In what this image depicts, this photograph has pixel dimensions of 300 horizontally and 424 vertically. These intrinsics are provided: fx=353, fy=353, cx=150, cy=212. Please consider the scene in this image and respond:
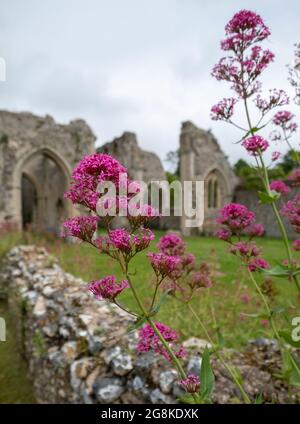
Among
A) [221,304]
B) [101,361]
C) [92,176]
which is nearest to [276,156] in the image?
[92,176]

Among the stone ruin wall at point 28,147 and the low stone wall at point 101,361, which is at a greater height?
the stone ruin wall at point 28,147

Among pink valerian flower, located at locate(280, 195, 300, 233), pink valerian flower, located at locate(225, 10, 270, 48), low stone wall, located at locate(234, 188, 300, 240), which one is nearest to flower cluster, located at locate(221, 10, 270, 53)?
pink valerian flower, located at locate(225, 10, 270, 48)

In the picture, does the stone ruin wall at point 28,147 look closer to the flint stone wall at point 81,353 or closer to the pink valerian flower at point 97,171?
the flint stone wall at point 81,353

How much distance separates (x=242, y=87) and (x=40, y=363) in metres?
3.59

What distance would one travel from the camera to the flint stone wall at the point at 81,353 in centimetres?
272

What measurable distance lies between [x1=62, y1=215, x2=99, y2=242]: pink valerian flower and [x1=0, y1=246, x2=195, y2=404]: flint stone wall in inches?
56.0

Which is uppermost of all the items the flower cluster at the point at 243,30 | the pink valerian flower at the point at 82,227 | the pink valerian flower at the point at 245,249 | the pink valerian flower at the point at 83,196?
the flower cluster at the point at 243,30

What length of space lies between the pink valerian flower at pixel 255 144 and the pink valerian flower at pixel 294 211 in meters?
0.33

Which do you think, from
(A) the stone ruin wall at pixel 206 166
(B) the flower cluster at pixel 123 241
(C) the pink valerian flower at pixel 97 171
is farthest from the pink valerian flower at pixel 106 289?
(A) the stone ruin wall at pixel 206 166

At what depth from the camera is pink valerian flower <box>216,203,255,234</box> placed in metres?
1.95

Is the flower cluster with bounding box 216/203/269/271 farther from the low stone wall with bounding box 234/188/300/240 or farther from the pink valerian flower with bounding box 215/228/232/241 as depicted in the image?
the low stone wall with bounding box 234/188/300/240

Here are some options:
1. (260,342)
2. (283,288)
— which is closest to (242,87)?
(260,342)

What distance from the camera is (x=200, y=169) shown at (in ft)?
73.3
